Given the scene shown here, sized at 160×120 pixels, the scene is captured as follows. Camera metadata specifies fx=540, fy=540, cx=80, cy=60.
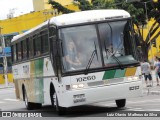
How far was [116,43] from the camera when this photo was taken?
16.0 m

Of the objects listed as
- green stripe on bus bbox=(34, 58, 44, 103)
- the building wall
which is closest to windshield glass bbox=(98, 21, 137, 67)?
green stripe on bus bbox=(34, 58, 44, 103)

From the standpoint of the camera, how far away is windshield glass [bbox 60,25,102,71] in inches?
619

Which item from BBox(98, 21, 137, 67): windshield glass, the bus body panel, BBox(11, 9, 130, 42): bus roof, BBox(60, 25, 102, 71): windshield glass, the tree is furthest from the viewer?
the tree

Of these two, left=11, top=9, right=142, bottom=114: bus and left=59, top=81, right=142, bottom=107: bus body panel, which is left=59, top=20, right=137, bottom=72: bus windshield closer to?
left=11, top=9, right=142, bottom=114: bus

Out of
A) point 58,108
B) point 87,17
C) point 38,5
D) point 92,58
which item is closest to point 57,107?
point 58,108

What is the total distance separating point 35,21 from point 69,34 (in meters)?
59.2

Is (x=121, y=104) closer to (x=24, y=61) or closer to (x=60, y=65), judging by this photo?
(x=60, y=65)

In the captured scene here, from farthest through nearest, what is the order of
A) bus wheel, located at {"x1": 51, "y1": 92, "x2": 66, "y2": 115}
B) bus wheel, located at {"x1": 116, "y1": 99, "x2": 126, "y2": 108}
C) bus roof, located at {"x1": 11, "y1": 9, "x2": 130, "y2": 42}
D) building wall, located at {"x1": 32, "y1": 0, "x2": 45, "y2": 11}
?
building wall, located at {"x1": 32, "y1": 0, "x2": 45, "y2": 11} → bus wheel, located at {"x1": 116, "y1": 99, "x2": 126, "y2": 108} → bus wheel, located at {"x1": 51, "y1": 92, "x2": 66, "y2": 115} → bus roof, located at {"x1": 11, "y1": 9, "x2": 130, "y2": 42}

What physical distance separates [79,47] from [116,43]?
1120 millimetres

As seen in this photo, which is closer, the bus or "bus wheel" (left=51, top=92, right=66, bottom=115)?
the bus

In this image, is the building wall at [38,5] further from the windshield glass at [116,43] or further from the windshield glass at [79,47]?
the windshield glass at [79,47]

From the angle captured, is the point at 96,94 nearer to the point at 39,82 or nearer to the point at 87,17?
the point at 87,17

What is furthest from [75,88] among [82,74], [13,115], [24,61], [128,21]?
[24,61]

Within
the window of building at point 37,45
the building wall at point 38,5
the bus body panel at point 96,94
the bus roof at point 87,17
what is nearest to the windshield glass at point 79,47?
the bus roof at point 87,17
